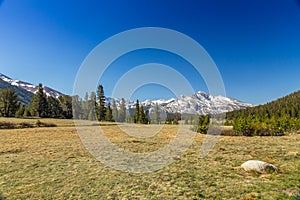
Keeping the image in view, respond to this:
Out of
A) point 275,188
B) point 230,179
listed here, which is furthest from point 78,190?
point 275,188

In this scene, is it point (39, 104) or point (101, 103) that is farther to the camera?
point (101, 103)

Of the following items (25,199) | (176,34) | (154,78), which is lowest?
(25,199)

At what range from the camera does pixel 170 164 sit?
47.5ft

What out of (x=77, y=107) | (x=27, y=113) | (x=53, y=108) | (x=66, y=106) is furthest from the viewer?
(x=66, y=106)

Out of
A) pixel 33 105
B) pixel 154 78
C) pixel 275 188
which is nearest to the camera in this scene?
pixel 275 188

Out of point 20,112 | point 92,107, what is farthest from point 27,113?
point 92,107

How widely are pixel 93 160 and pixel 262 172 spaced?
10.8 meters

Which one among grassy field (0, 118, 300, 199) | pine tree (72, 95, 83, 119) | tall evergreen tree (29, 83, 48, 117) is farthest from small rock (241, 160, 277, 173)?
tall evergreen tree (29, 83, 48, 117)

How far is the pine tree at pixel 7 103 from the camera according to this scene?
59.2m

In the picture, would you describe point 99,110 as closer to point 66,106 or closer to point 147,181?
point 66,106

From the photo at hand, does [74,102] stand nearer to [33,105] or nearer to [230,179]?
[33,105]

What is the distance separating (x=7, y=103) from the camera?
59969mm

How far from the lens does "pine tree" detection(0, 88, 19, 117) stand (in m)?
59.2

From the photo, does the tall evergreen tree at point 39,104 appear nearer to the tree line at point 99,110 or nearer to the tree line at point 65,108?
the tree line at point 65,108
